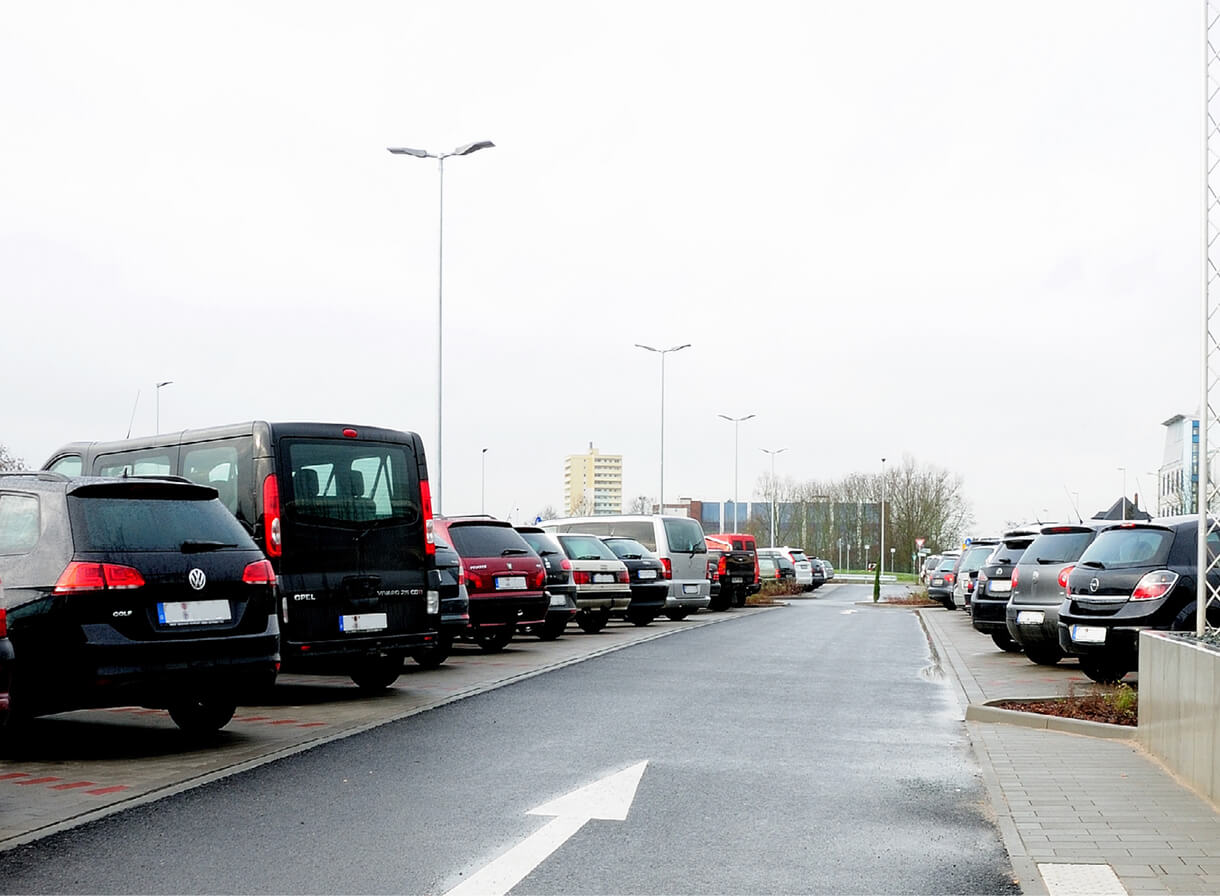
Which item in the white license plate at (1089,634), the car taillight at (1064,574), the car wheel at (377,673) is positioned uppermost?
the car taillight at (1064,574)

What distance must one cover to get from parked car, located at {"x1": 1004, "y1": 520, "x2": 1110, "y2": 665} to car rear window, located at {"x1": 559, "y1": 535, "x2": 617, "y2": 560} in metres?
8.75

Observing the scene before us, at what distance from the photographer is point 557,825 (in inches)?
272

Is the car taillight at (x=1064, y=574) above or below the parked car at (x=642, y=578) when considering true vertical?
above

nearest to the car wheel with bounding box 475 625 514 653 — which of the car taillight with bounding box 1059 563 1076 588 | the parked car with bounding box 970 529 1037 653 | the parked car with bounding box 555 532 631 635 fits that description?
the parked car with bounding box 555 532 631 635

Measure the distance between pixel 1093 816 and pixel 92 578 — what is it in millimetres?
5876

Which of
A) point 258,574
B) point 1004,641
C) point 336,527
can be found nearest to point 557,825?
point 258,574

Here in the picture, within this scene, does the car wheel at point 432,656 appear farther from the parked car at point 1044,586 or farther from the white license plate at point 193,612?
the white license plate at point 193,612

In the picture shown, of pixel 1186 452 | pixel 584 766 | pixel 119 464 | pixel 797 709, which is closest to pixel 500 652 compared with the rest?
pixel 119 464

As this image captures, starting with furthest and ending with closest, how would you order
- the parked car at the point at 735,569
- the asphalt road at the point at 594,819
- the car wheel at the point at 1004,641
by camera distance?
the parked car at the point at 735,569, the car wheel at the point at 1004,641, the asphalt road at the point at 594,819

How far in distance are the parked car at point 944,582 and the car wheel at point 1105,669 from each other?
24.5m

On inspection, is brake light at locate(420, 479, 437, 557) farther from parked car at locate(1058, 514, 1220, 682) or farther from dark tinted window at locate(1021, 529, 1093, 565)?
dark tinted window at locate(1021, 529, 1093, 565)

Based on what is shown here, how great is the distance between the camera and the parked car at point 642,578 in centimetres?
2670

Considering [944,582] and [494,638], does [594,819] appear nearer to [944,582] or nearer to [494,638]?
[494,638]

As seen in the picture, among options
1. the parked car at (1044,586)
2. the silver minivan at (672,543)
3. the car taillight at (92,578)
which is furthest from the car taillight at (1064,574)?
the silver minivan at (672,543)
